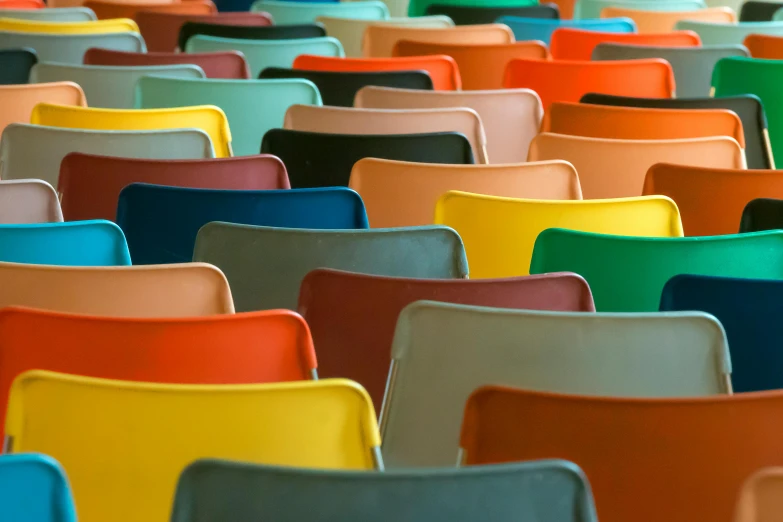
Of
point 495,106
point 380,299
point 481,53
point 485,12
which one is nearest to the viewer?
point 380,299

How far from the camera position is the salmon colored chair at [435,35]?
6.58 meters

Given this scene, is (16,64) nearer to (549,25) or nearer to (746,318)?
(549,25)

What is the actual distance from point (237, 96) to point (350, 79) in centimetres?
54

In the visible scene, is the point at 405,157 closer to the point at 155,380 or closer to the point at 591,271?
the point at 591,271

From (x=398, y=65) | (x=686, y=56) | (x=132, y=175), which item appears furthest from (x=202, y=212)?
(x=686, y=56)

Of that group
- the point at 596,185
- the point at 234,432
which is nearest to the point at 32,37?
the point at 596,185

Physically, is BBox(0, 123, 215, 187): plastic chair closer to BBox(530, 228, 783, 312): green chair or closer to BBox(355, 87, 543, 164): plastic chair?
BBox(355, 87, 543, 164): plastic chair

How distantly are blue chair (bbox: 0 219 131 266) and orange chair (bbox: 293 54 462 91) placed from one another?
2712 mm

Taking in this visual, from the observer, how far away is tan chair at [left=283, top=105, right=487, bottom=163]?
464cm

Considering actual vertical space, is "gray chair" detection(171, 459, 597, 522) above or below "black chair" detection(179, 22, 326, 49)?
above

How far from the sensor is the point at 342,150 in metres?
4.21

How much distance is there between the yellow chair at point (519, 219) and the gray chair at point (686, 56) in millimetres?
2668

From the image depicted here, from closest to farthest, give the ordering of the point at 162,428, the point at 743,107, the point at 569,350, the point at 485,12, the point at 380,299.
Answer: the point at 162,428, the point at 569,350, the point at 380,299, the point at 743,107, the point at 485,12

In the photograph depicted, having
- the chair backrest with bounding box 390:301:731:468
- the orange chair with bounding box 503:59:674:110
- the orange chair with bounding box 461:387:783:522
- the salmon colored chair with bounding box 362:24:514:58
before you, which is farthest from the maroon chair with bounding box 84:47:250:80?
the orange chair with bounding box 461:387:783:522
